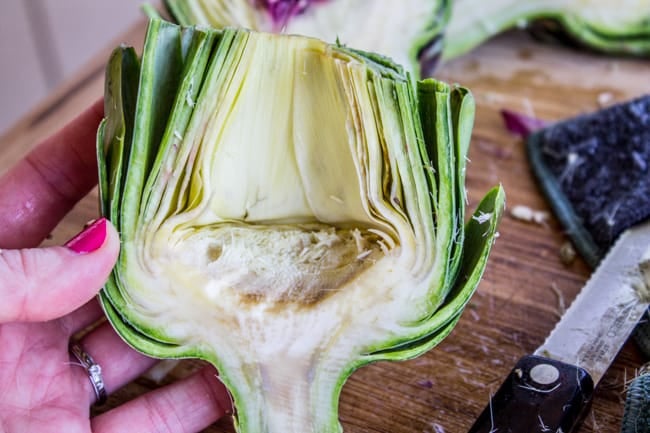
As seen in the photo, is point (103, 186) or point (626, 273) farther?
point (626, 273)

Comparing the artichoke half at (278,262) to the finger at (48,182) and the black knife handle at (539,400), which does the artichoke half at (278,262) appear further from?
the finger at (48,182)

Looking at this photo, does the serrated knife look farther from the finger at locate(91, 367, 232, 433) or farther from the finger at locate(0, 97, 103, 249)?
the finger at locate(0, 97, 103, 249)

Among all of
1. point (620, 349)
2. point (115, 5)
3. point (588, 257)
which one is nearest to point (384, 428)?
point (620, 349)

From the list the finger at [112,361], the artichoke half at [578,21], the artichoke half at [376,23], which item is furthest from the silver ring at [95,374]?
the artichoke half at [578,21]

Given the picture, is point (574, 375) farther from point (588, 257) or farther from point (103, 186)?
point (103, 186)

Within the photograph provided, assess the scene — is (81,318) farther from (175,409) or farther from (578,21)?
(578,21)
